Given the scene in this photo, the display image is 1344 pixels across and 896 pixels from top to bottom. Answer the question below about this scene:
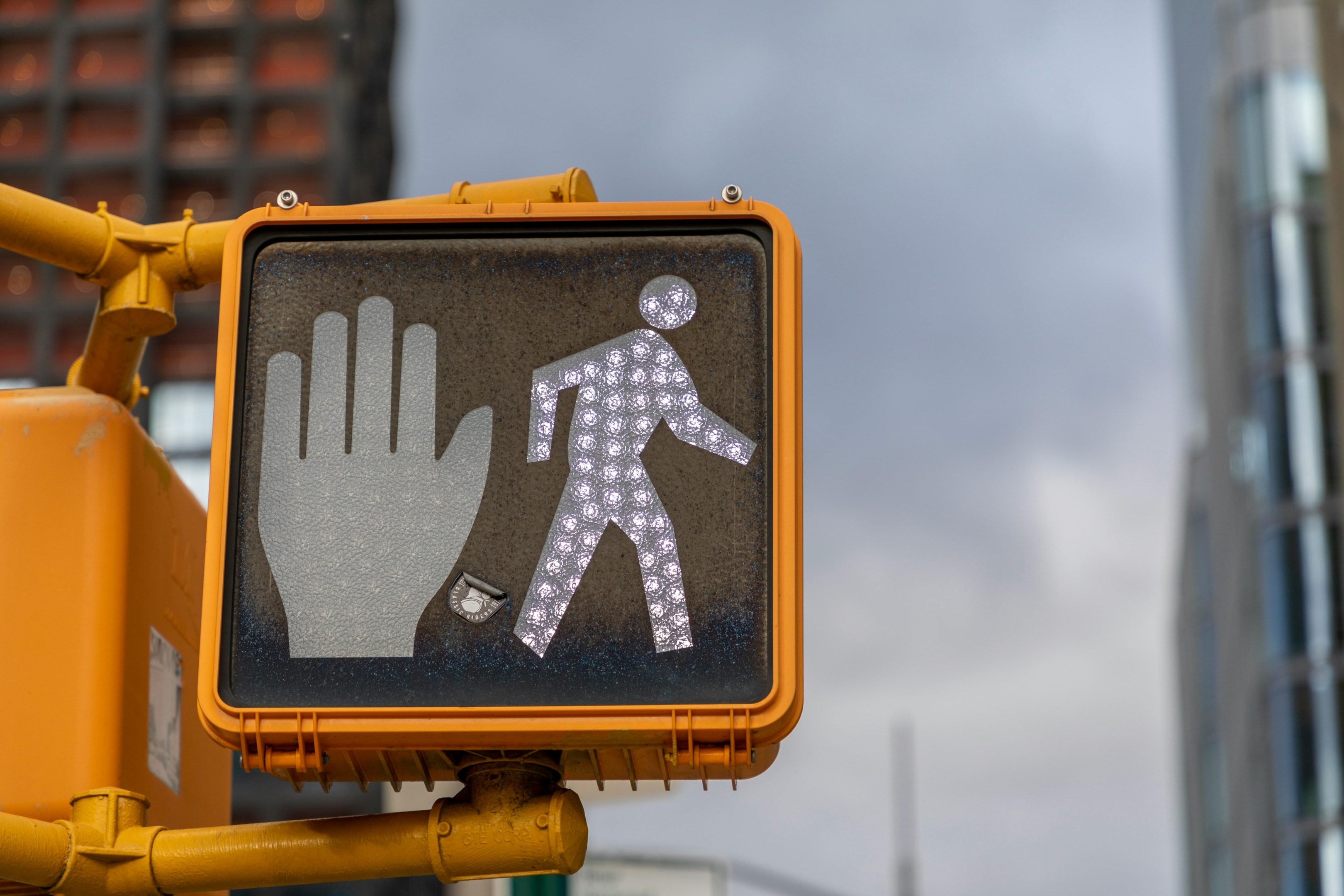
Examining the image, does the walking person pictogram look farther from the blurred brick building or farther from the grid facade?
the grid facade

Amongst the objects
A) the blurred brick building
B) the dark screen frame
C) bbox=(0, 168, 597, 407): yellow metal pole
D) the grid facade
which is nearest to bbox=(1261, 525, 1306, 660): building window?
the blurred brick building

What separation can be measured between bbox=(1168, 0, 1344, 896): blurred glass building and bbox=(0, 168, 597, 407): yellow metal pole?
40.7 m

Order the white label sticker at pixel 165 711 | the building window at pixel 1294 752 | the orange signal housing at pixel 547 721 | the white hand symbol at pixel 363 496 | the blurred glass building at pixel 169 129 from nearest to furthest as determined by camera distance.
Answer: the orange signal housing at pixel 547 721
the white hand symbol at pixel 363 496
the white label sticker at pixel 165 711
the building window at pixel 1294 752
the blurred glass building at pixel 169 129

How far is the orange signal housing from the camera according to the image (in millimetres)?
2939

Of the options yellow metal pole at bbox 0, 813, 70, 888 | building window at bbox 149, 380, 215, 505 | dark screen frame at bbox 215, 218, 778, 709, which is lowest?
yellow metal pole at bbox 0, 813, 70, 888

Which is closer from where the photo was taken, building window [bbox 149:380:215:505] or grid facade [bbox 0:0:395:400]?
grid facade [bbox 0:0:395:400]

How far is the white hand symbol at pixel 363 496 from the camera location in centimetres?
304

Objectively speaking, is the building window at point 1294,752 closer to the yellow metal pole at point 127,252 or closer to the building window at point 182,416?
the building window at point 182,416

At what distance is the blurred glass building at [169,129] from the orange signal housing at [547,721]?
39.6 metres

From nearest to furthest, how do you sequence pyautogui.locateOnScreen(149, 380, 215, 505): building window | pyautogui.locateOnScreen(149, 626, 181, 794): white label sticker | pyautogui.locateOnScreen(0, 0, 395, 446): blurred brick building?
pyautogui.locateOnScreen(149, 626, 181, 794): white label sticker
pyautogui.locateOnScreen(0, 0, 395, 446): blurred brick building
pyautogui.locateOnScreen(149, 380, 215, 505): building window

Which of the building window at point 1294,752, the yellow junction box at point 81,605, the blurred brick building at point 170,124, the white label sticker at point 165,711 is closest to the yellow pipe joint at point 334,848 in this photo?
the yellow junction box at point 81,605

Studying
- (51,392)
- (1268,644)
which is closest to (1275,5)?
(1268,644)

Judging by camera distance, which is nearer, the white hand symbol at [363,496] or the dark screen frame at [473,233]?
the white hand symbol at [363,496]

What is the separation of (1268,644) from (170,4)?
28928 mm
